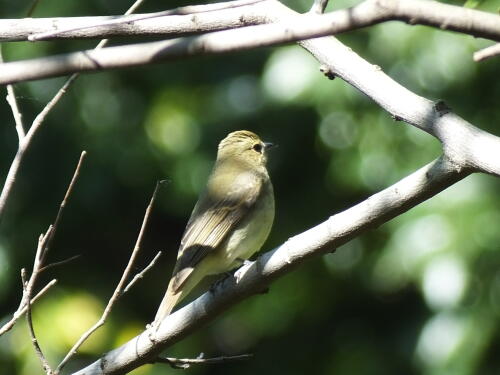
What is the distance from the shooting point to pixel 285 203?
20.4 ft

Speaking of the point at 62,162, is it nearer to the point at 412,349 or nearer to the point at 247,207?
the point at 247,207

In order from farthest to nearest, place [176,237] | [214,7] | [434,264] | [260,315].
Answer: [176,237]
[260,315]
[434,264]
[214,7]

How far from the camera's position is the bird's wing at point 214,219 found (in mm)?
4793

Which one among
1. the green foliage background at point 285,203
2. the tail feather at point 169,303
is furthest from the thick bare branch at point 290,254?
the green foliage background at point 285,203

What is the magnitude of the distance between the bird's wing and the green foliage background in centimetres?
74

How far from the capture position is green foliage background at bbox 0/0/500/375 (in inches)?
198

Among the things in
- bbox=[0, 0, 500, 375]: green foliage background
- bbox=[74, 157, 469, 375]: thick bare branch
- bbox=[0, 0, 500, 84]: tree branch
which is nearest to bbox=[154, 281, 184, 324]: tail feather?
bbox=[74, 157, 469, 375]: thick bare branch

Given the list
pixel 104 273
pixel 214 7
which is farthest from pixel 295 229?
pixel 214 7

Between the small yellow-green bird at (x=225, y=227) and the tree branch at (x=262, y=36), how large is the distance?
2.65 m

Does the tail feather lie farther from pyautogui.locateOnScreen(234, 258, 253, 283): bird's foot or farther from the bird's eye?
the bird's eye

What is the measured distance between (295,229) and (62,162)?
1.66 metres

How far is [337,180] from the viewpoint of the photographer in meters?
5.81

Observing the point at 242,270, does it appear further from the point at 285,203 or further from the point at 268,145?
the point at 285,203

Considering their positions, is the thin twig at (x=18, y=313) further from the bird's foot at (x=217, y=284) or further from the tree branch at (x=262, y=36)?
the tree branch at (x=262, y=36)
